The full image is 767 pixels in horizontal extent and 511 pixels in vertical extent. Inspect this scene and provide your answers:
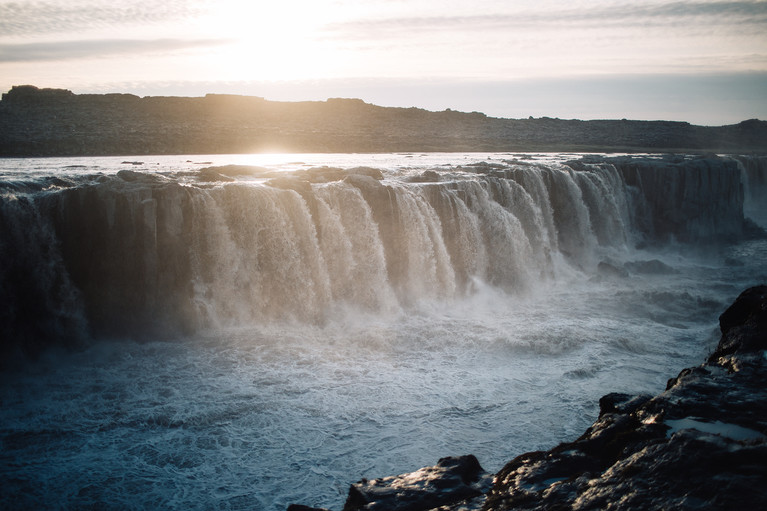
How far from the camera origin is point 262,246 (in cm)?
1412

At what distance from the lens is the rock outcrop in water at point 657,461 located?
13.4 ft

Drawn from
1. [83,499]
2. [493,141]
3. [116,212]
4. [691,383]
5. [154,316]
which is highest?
[493,141]

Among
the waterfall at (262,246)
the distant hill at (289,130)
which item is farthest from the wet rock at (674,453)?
the distant hill at (289,130)

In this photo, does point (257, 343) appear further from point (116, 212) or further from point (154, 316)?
point (116, 212)

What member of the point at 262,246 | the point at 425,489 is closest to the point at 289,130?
the point at 262,246

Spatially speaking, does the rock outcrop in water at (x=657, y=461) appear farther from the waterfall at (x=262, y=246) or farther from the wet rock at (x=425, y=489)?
the waterfall at (x=262, y=246)

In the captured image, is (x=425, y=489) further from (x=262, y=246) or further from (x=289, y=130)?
(x=289, y=130)

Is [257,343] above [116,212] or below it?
below

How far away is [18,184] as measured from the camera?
1254 cm

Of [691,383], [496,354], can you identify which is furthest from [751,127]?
[691,383]

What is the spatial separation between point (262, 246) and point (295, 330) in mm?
2433

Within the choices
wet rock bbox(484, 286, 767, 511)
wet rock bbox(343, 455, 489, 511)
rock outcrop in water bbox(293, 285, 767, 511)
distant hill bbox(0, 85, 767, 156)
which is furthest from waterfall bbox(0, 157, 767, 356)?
distant hill bbox(0, 85, 767, 156)

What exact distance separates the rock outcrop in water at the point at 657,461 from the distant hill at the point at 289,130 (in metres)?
40.2

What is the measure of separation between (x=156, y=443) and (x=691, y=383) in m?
7.38
